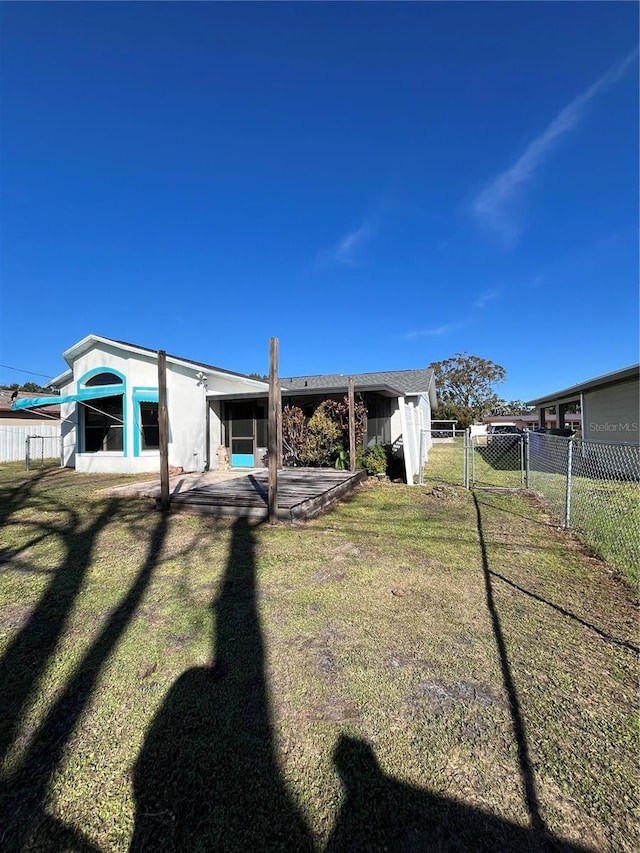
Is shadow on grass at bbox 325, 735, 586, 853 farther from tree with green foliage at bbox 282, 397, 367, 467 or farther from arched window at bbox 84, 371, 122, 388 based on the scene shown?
arched window at bbox 84, 371, 122, 388

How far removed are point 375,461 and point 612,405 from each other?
7.40 meters

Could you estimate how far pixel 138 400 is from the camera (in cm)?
1153

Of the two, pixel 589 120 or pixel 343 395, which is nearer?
pixel 589 120

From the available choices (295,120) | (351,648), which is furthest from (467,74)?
(351,648)

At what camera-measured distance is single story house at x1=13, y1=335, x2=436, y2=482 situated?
11578 millimetres

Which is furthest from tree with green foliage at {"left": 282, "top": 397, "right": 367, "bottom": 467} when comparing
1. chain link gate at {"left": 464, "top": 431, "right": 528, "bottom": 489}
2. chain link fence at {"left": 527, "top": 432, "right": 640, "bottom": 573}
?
chain link fence at {"left": 527, "top": 432, "right": 640, "bottom": 573}

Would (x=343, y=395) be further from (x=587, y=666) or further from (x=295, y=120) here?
(x=587, y=666)

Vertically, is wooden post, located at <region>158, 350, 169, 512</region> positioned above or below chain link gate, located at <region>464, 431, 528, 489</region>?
above

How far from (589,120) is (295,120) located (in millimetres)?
6944

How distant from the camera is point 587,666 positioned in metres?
2.32

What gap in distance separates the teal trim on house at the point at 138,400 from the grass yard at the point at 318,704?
25.4 feet

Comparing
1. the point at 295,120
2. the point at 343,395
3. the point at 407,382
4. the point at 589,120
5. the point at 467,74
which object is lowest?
the point at 343,395

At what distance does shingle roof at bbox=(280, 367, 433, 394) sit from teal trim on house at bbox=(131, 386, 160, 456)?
21.3 ft

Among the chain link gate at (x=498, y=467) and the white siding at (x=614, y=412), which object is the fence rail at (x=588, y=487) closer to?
the chain link gate at (x=498, y=467)
